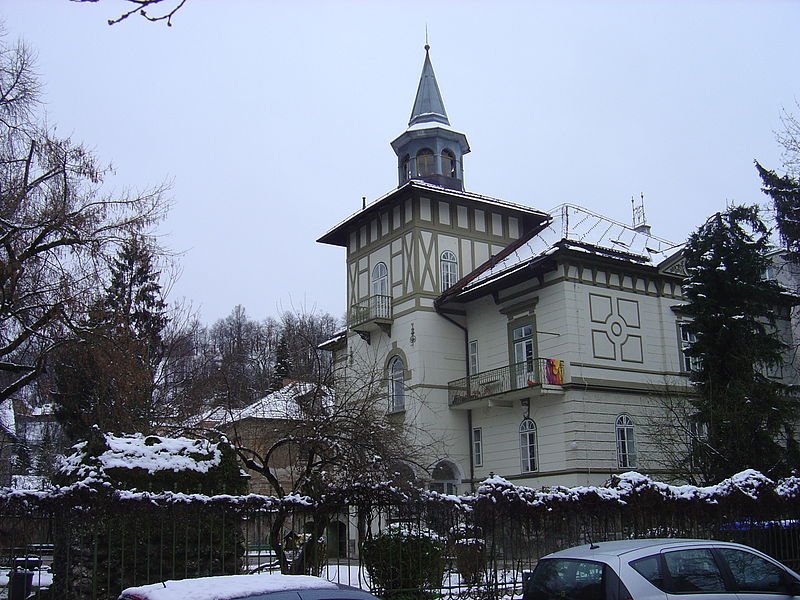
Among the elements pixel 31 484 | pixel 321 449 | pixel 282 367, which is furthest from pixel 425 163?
pixel 321 449

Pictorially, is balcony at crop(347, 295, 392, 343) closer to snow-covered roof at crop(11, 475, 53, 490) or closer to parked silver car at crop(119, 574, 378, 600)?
snow-covered roof at crop(11, 475, 53, 490)

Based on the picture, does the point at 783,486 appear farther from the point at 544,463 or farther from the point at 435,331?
the point at 435,331

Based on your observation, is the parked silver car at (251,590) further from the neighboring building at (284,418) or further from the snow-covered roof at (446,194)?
the snow-covered roof at (446,194)

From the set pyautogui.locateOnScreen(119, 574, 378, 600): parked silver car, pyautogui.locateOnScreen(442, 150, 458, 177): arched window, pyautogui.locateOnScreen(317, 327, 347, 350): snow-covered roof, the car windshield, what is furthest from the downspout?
pyautogui.locateOnScreen(119, 574, 378, 600): parked silver car

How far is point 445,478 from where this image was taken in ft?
114

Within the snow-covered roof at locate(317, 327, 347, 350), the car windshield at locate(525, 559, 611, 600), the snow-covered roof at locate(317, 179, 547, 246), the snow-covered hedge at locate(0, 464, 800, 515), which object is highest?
the snow-covered roof at locate(317, 179, 547, 246)

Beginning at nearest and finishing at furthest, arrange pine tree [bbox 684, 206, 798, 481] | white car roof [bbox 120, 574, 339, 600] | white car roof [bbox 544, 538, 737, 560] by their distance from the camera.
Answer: white car roof [bbox 120, 574, 339, 600] → white car roof [bbox 544, 538, 737, 560] → pine tree [bbox 684, 206, 798, 481]

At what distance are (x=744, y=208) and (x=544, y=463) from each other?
1129cm

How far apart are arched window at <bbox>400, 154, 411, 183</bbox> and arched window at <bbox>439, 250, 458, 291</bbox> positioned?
6.60 meters

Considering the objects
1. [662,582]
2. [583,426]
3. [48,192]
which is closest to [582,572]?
[662,582]

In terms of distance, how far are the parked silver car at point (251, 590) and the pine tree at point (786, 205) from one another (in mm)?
26620

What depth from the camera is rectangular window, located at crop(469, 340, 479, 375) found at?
3525cm

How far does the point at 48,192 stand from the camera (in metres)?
17.4

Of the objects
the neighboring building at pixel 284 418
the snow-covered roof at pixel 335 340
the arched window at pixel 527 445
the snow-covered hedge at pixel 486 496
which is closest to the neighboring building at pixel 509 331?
the arched window at pixel 527 445
